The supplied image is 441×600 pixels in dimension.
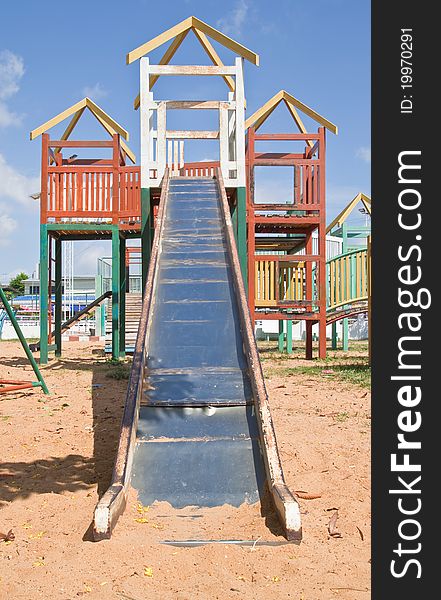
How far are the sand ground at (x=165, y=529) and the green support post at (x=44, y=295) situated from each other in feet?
23.9

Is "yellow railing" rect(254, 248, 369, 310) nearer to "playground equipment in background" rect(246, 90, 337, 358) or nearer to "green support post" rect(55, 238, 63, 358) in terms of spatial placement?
"playground equipment in background" rect(246, 90, 337, 358)

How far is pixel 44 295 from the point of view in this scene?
1556 centimetres

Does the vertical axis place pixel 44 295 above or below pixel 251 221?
below

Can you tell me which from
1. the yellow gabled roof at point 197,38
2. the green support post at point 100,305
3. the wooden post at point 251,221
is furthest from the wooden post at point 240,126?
the green support post at point 100,305

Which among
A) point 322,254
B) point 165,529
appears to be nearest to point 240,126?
point 322,254

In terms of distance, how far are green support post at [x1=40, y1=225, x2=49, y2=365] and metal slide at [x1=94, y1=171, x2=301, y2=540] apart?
5.99m

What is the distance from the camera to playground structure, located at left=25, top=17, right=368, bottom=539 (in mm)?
5164

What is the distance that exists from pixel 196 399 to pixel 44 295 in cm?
1036

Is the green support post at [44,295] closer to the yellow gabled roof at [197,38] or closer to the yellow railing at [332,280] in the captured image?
the yellow gabled roof at [197,38]

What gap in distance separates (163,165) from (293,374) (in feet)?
15.1

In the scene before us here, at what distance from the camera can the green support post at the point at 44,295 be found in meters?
14.7

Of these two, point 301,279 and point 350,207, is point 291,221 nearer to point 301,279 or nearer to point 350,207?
point 301,279

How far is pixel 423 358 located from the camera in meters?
3.60

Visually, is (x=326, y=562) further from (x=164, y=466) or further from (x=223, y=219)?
(x=223, y=219)
